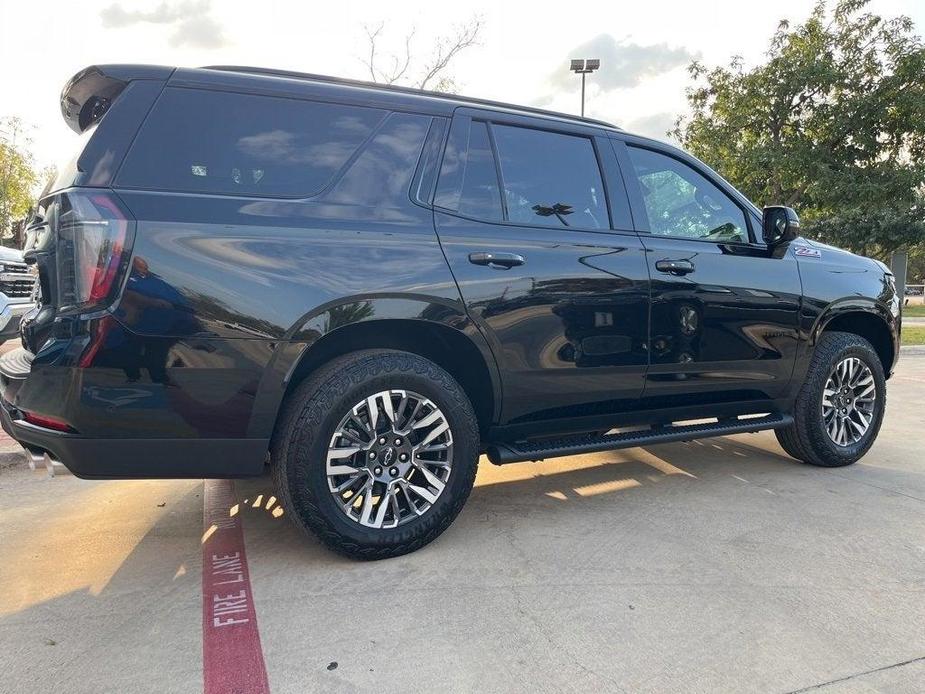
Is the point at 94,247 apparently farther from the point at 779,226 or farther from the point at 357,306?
the point at 779,226

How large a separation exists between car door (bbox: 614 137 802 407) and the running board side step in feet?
0.50

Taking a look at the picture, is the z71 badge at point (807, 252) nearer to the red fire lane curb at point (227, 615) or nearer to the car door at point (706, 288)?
the car door at point (706, 288)

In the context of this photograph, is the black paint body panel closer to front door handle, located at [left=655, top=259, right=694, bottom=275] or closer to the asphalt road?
front door handle, located at [left=655, top=259, right=694, bottom=275]

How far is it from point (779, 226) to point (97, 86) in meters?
3.49

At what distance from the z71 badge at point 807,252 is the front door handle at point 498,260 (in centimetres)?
200

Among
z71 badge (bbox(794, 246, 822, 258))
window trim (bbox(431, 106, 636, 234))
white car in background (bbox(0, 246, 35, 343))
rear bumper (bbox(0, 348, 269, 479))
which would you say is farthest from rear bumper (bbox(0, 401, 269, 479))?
white car in background (bbox(0, 246, 35, 343))

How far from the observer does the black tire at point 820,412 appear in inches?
157

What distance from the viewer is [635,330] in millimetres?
3207

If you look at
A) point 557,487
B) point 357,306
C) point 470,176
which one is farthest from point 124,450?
point 557,487

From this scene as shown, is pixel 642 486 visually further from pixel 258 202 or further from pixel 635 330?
pixel 258 202

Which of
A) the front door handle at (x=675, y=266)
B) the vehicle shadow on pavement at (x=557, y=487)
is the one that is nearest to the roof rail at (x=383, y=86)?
the front door handle at (x=675, y=266)

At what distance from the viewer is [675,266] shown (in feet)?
11.0

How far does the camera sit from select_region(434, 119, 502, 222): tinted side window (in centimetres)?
287

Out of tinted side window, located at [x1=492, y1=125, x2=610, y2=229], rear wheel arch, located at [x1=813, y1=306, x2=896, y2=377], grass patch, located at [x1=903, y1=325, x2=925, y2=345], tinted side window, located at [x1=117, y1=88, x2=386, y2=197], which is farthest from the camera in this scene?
grass patch, located at [x1=903, y1=325, x2=925, y2=345]
